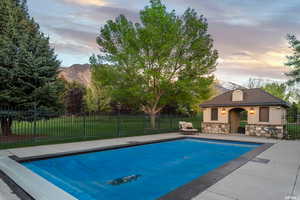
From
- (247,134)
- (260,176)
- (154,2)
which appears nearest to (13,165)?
(260,176)

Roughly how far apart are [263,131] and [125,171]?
40.9 feet

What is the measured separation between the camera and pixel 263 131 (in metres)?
14.3

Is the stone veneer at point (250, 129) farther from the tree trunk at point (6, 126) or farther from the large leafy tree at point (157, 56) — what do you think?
the tree trunk at point (6, 126)

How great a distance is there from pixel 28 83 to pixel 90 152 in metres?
5.74

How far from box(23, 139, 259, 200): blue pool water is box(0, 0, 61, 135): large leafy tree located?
198 inches

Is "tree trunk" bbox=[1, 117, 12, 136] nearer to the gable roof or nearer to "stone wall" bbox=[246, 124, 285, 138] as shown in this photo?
the gable roof

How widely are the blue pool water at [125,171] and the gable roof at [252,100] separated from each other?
7.29 meters

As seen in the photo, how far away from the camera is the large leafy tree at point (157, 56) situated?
16703 mm

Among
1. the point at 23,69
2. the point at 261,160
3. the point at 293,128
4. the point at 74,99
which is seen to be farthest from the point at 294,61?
the point at 74,99

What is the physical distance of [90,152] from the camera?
316 inches

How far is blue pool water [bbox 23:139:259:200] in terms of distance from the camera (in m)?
4.65

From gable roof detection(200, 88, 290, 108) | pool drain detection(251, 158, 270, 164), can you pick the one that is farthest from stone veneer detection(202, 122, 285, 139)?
pool drain detection(251, 158, 270, 164)

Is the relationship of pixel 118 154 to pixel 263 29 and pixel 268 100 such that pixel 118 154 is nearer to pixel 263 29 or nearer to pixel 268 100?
pixel 268 100

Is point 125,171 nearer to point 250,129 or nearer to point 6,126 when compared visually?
point 6,126
